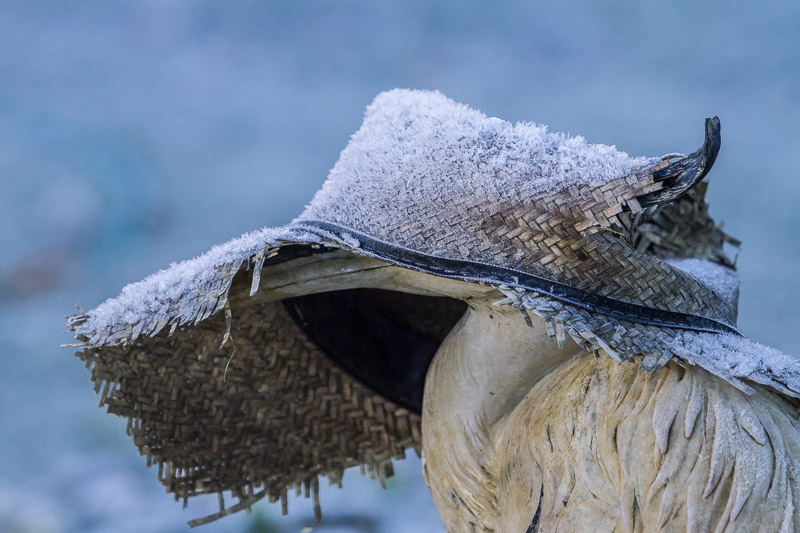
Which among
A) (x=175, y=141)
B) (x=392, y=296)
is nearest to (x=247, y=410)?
(x=392, y=296)

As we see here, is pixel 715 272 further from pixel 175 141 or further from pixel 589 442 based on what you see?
pixel 175 141

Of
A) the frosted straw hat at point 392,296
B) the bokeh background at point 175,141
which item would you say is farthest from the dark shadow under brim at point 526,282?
the bokeh background at point 175,141

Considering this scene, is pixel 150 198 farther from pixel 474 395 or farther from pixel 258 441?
pixel 474 395

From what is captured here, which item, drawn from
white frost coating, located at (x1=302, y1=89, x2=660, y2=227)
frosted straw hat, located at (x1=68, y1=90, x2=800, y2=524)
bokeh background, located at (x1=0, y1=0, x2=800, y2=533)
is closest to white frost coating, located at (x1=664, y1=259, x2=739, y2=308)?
frosted straw hat, located at (x1=68, y1=90, x2=800, y2=524)

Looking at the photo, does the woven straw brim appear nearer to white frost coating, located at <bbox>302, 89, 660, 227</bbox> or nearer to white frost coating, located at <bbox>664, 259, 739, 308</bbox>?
white frost coating, located at <bbox>302, 89, 660, 227</bbox>

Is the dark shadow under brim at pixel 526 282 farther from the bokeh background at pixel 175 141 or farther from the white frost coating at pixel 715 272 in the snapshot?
the bokeh background at pixel 175 141
